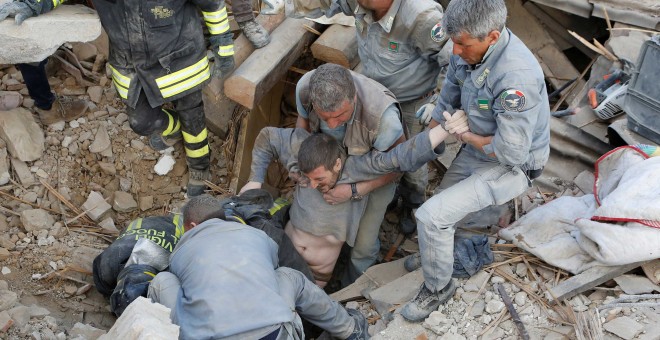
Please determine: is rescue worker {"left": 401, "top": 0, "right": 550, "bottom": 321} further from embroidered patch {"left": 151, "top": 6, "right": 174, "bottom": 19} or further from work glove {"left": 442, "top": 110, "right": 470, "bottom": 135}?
embroidered patch {"left": 151, "top": 6, "right": 174, "bottom": 19}

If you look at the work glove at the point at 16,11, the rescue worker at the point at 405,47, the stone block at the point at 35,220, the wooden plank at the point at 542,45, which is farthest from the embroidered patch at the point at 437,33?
the stone block at the point at 35,220

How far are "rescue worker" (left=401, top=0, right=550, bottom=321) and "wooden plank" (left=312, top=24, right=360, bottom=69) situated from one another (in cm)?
120

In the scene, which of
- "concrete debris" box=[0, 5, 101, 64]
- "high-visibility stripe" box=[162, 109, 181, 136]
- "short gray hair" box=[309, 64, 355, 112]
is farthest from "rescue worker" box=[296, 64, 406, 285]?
"concrete debris" box=[0, 5, 101, 64]

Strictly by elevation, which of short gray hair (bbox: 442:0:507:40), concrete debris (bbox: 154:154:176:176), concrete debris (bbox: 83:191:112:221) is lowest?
concrete debris (bbox: 83:191:112:221)

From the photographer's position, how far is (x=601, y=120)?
5.81m

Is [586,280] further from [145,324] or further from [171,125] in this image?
[171,125]

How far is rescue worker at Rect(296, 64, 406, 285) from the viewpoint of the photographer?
416cm

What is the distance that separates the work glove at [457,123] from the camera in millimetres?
4004

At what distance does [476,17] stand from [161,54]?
91.3 inches

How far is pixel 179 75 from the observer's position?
4.93 m

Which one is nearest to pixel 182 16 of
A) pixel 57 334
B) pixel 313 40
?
pixel 313 40

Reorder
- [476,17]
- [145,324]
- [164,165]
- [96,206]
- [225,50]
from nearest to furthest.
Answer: [145,324]
[476,17]
[225,50]
[96,206]
[164,165]

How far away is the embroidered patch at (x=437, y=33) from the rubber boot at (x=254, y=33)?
143cm

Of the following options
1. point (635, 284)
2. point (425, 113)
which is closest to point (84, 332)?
point (425, 113)
